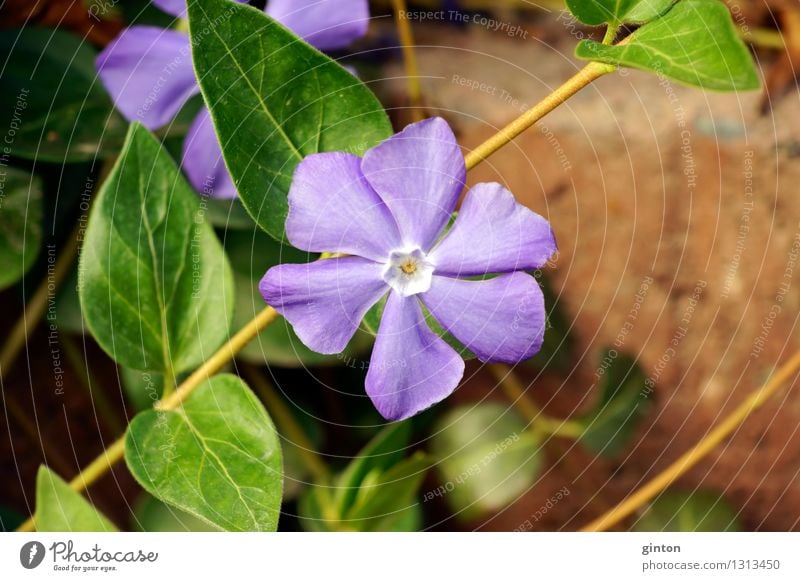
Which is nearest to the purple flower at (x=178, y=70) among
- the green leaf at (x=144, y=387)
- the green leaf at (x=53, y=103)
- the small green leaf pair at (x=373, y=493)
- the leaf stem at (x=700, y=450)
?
the green leaf at (x=53, y=103)

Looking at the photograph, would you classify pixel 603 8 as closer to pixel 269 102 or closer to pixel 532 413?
pixel 269 102

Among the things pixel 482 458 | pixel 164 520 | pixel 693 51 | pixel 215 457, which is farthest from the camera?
pixel 482 458

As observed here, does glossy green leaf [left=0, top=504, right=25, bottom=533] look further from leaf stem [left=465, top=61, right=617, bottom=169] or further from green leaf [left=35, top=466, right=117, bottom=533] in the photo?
leaf stem [left=465, top=61, right=617, bottom=169]

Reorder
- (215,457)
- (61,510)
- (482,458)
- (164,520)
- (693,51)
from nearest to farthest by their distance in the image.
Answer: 1. (693,51)
2. (215,457)
3. (61,510)
4. (164,520)
5. (482,458)

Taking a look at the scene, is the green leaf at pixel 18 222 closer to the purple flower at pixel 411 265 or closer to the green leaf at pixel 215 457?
the green leaf at pixel 215 457

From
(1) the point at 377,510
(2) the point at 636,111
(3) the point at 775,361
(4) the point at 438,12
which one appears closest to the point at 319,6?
(4) the point at 438,12

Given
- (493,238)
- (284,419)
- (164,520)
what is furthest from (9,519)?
(493,238)
